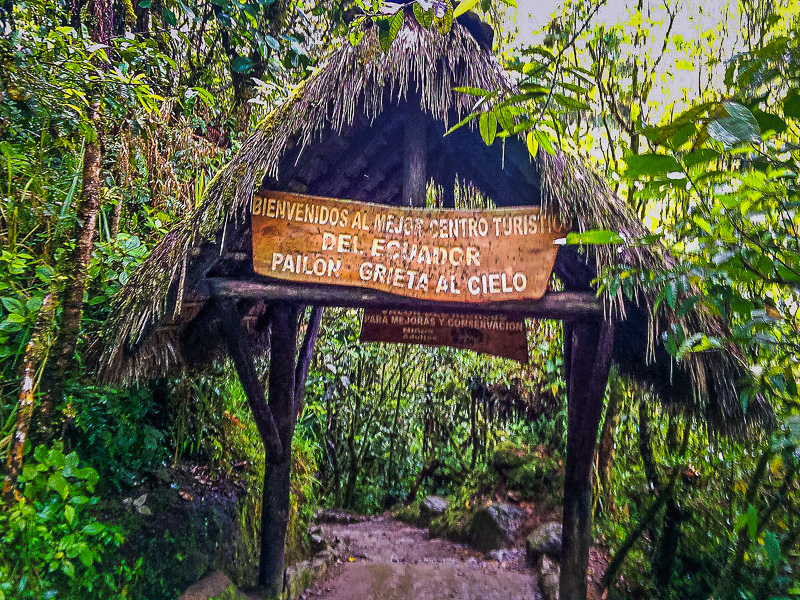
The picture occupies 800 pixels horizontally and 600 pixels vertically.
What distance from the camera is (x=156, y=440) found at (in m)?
3.31

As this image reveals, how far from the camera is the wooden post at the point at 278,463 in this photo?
135 inches

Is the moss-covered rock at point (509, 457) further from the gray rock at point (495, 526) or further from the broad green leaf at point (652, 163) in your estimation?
the broad green leaf at point (652, 163)

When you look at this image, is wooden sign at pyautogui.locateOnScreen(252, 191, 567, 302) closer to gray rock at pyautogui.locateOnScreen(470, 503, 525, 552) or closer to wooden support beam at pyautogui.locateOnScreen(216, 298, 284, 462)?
wooden support beam at pyautogui.locateOnScreen(216, 298, 284, 462)

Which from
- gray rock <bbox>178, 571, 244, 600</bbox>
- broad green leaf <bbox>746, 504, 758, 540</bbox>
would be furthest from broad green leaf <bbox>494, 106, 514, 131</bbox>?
gray rock <bbox>178, 571, 244, 600</bbox>

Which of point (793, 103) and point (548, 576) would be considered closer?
point (793, 103)

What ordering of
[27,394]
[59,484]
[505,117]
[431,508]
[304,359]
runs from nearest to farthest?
1. [505,117]
2. [59,484]
3. [27,394]
4. [304,359]
5. [431,508]

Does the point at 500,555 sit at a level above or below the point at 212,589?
below

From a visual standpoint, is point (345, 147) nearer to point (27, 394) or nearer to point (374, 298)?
point (374, 298)

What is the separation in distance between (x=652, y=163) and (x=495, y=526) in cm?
627

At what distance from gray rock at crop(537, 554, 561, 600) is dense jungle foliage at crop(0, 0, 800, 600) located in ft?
1.57

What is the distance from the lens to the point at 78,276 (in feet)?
8.04

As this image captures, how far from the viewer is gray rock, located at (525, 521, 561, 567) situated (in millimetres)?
5078

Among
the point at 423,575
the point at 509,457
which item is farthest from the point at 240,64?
the point at 509,457

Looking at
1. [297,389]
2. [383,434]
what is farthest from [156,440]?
[383,434]
